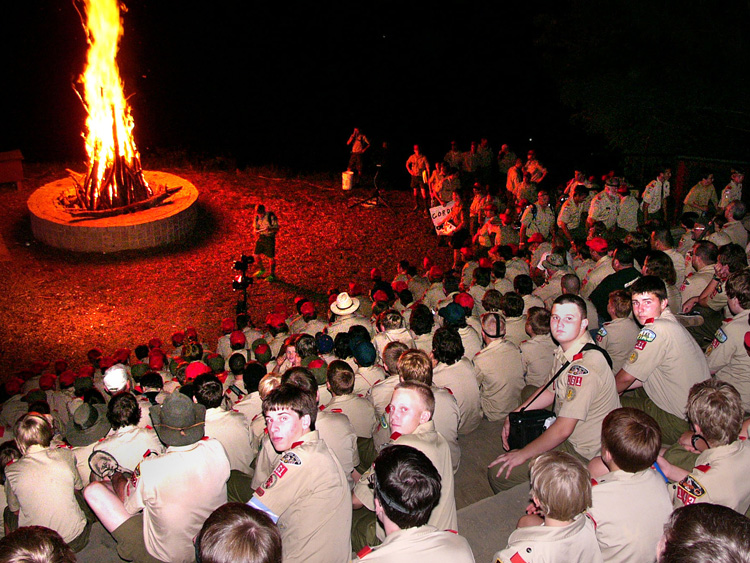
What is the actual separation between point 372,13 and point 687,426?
105ft

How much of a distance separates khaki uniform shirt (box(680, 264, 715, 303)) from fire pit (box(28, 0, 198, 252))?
35.9 ft

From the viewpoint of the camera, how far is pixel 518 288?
8836mm

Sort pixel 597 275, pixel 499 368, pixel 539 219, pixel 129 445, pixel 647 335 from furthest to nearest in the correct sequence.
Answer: pixel 539 219 < pixel 597 275 < pixel 499 368 < pixel 647 335 < pixel 129 445

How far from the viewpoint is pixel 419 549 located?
11.3 ft

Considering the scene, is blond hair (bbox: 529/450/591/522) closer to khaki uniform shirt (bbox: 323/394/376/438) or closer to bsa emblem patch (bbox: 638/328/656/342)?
bsa emblem patch (bbox: 638/328/656/342)

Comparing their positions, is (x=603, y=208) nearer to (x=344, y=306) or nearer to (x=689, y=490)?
(x=344, y=306)

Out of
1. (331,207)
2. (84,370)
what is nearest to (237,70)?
(331,207)

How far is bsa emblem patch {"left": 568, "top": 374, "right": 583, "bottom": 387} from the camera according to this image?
5.23 meters

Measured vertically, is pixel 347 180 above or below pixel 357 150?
below

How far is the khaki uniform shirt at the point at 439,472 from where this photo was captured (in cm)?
445

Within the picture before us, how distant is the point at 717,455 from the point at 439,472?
1808 millimetres

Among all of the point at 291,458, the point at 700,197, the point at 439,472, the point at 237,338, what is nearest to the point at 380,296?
the point at 237,338

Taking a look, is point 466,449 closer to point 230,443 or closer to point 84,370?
point 230,443

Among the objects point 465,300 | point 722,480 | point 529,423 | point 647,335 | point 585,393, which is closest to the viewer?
point 722,480
